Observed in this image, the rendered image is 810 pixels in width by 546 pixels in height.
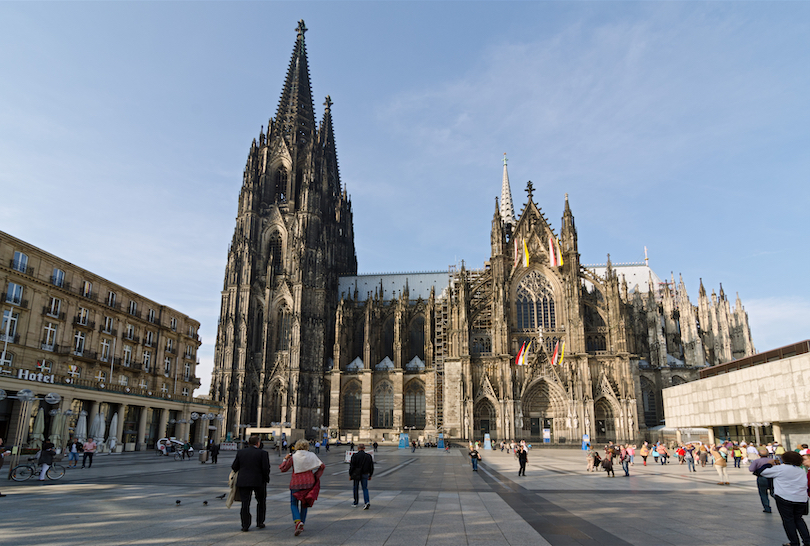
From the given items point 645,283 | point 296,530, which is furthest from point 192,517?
point 645,283

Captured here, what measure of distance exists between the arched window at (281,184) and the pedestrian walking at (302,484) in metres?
66.3

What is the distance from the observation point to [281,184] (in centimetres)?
7362

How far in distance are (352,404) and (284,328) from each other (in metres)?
12.3

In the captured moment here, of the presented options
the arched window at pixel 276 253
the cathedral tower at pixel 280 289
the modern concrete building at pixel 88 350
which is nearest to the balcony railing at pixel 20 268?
the modern concrete building at pixel 88 350

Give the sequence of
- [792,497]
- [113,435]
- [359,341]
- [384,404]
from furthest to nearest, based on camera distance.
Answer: [359,341], [384,404], [113,435], [792,497]

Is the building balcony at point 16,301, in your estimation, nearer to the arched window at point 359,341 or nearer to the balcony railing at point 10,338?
the balcony railing at point 10,338

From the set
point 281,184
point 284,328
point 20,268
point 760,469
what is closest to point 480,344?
point 284,328

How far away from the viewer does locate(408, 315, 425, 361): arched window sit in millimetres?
69562

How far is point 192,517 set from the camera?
1036 centimetres

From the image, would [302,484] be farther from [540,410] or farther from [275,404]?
[275,404]

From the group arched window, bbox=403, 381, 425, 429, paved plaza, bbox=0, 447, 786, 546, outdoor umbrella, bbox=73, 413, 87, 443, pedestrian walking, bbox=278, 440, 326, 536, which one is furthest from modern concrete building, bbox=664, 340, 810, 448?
outdoor umbrella, bbox=73, 413, 87, 443

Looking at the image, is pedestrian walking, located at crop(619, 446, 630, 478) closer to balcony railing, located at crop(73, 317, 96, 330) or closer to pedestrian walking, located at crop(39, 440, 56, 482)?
pedestrian walking, located at crop(39, 440, 56, 482)

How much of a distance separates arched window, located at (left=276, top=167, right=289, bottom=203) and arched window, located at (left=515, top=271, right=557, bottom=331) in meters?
34.0

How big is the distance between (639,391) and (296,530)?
51.7m
